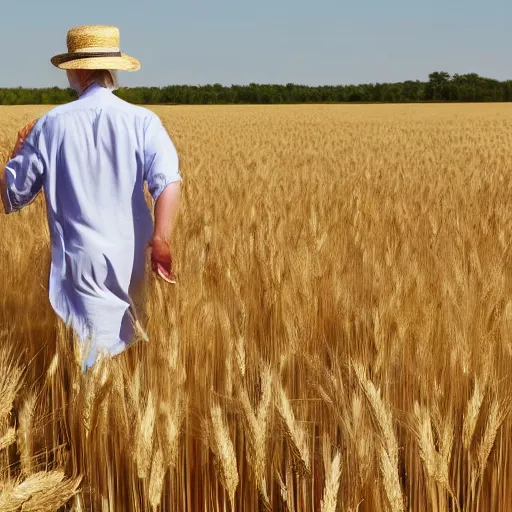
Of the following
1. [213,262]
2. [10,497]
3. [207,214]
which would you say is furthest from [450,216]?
[10,497]

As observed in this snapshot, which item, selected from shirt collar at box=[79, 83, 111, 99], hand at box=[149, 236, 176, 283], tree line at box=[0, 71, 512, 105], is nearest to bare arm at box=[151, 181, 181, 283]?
hand at box=[149, 236, 176, 283]

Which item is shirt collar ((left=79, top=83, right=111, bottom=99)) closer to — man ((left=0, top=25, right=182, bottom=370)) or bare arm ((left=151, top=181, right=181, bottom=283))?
man ((left=0, top=25, right=182, bottom=370))

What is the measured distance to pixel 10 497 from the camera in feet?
3.04

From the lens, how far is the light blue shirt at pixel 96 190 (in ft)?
6.49

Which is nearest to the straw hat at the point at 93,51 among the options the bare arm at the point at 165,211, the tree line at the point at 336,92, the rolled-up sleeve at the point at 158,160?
the rolled-up sleeve at the point at 158,160

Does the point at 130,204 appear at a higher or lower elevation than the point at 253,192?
higher

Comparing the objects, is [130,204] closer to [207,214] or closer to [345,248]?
[345,248]

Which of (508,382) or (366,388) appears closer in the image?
(366,388)

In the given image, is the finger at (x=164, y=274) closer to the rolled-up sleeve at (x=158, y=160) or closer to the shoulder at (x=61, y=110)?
the rolled-up sleeve at (x=158, y=160)

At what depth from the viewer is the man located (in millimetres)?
1977

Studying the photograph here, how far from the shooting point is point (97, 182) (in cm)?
198

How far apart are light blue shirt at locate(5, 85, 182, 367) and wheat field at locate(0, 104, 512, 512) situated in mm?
111

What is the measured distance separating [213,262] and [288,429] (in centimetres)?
144

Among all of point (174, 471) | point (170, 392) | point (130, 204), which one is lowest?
point (174, 471)
